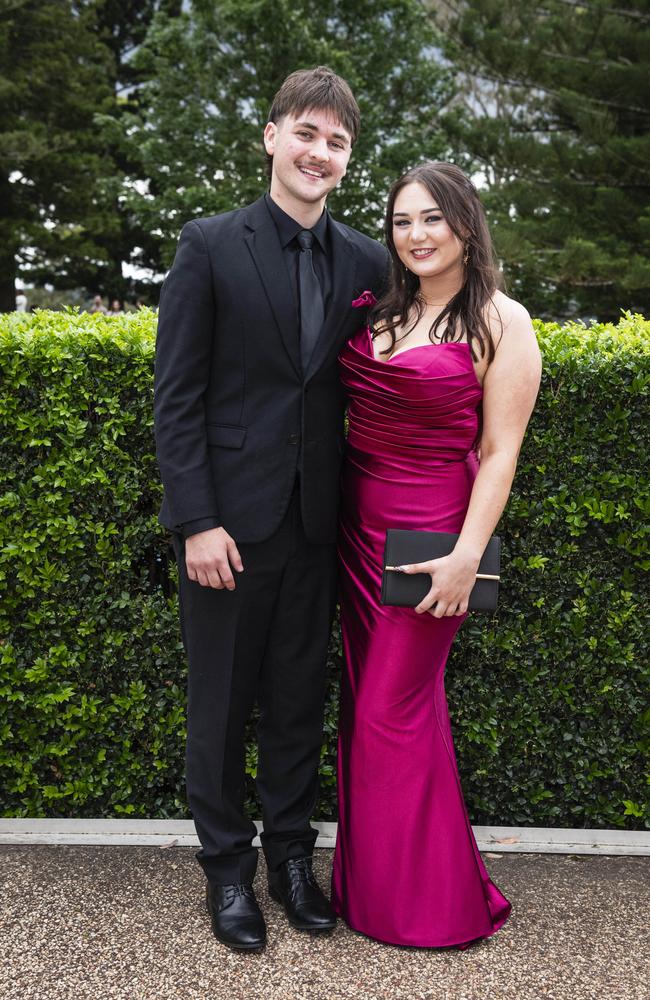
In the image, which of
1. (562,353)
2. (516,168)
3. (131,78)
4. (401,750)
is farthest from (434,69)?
(401,750)

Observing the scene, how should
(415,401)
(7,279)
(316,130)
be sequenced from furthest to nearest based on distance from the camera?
(7,279)
(316,130)
(415,401)

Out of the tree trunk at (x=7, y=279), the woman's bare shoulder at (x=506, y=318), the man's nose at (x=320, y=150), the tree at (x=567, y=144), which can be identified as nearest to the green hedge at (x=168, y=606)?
the woman's bare shoulder at (x=506, y=318)

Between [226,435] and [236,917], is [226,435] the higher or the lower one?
the higher one

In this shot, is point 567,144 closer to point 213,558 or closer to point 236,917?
point 213,558

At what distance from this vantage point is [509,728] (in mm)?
3609

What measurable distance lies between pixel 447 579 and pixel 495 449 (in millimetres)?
403

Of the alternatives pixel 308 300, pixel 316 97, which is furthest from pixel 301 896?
pixel 316 97

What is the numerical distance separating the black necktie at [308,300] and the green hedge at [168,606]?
82 centimetres

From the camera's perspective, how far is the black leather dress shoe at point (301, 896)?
2842 millimetres

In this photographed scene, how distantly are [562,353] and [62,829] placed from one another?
8.55 ft

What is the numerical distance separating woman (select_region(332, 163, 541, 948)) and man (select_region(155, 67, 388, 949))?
0.13 m

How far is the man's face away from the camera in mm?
2703

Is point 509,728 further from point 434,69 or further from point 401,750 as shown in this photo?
point 434,69

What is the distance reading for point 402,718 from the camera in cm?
281
